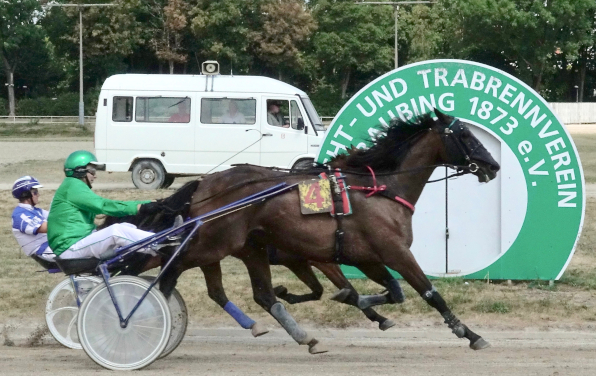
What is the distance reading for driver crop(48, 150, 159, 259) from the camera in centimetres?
621

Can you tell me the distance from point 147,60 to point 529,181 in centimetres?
4668

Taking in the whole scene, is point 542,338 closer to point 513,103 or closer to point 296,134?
point 513,103

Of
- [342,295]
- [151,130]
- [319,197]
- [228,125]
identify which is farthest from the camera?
[151,130]

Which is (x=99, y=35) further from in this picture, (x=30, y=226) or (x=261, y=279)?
(x=261, y=279)

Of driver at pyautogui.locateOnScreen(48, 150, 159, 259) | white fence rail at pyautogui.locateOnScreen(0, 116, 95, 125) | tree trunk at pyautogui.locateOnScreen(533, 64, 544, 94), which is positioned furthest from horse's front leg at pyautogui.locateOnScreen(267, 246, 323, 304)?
tree trunk at pyautogui.locateOnScreen(533, 64, 544, 94)

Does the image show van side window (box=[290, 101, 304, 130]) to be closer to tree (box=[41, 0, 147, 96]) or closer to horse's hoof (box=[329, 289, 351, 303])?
horse's hoof (box=[329, 289, 351, 303])

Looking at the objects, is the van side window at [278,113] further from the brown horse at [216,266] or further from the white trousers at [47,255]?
the white trousers at [47,255]

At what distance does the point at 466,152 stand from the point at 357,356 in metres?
1.69

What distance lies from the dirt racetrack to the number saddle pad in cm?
106

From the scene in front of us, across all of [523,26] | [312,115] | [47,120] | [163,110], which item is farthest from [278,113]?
[523,26]

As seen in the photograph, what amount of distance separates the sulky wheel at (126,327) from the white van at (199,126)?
1159 centimetres

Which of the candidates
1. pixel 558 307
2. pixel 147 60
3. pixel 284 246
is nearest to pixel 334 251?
pixel 284 246

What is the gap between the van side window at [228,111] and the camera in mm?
17891

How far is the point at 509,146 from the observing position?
350 inches
